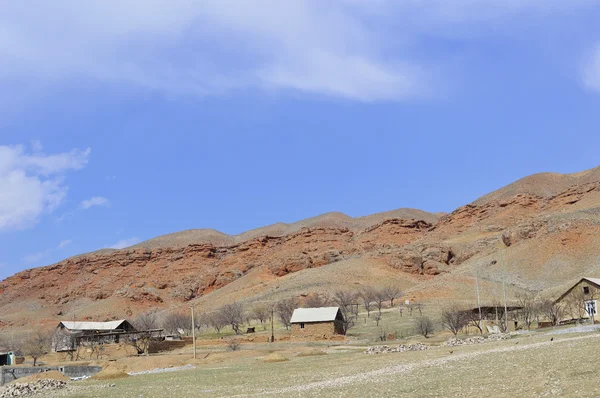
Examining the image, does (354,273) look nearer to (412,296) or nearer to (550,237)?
(412,296)

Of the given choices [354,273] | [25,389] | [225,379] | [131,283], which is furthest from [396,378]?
[131,283]

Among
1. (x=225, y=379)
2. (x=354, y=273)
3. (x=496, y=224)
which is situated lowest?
(x=225, y=379)

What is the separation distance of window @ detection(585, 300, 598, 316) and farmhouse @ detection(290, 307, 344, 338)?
22.3 m

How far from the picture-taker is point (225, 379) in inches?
1352

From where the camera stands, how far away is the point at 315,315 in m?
67.7

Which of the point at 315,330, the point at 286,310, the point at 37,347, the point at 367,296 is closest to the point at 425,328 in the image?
the point at 315,330

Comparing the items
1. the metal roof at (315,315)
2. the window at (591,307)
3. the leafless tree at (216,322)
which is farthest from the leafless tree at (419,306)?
the leafless tree at (216,322)

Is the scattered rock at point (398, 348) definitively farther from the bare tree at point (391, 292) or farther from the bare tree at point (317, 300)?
the bare tree at point (391, 292)

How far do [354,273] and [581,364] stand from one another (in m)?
98.2

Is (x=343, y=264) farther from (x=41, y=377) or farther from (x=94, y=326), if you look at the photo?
(x=41, y=377)

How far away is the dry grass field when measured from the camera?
64.6 feet

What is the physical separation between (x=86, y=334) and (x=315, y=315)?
95.9 ft

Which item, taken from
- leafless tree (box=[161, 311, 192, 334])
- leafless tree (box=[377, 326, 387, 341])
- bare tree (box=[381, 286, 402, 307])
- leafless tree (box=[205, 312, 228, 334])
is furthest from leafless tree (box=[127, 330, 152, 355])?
bare tree (box=[381, 286, 402, 307])

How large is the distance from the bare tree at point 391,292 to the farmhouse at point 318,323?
27060mm
